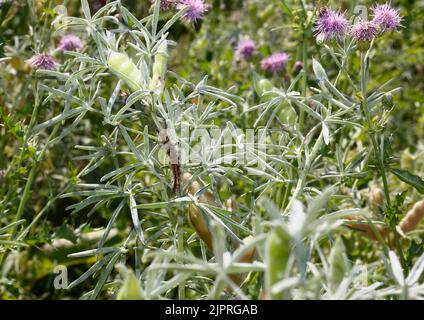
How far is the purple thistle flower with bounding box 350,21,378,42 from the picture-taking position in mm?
1152

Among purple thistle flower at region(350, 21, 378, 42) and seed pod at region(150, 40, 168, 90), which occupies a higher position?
purple thistle flower at region(350, 21, 378, 42)

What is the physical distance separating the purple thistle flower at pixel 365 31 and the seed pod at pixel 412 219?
1.56ft

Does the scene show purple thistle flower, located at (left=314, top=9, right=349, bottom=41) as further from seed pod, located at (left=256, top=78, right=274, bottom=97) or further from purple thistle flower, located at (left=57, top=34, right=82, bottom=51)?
purple thistle flower, located at (left=57, top=34, right=82, bottom=51)

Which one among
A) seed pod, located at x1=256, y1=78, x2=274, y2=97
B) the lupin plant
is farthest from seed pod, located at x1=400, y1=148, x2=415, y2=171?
seed pod, located at x1=256, y1=78, x2=274, y2=97

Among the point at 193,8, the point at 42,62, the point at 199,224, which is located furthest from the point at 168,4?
the point at 199,224

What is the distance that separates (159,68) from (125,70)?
0.06 metres

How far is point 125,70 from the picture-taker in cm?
110

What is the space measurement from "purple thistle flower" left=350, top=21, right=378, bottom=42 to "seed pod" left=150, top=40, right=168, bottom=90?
0.34 meters

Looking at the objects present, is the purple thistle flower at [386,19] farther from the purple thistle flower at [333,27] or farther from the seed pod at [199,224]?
the seed pod at [199,224]

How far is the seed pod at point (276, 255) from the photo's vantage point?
693 mm

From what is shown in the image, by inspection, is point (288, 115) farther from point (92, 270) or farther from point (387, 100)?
point (92, 270)

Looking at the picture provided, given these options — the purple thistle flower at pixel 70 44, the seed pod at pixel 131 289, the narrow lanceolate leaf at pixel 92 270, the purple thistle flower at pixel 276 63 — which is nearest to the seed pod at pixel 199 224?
the narrow lanceolate leaf at pixel 92 270
